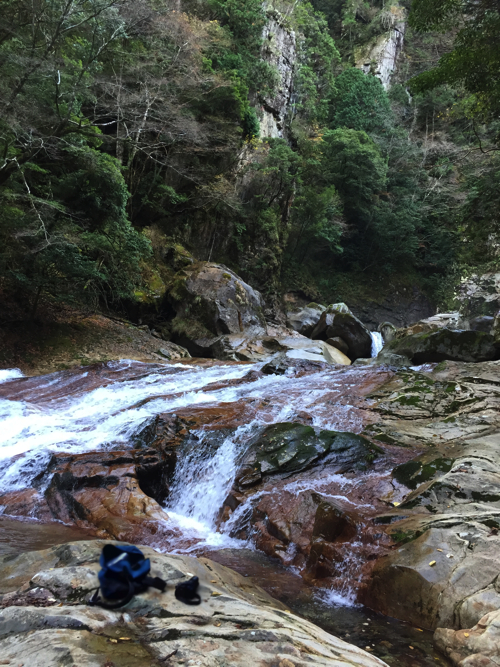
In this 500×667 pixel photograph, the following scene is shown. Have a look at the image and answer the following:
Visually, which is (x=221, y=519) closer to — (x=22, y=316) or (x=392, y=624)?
(x=392, y=624)

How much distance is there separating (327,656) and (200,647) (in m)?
0.62

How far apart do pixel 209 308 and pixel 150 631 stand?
1472 cm

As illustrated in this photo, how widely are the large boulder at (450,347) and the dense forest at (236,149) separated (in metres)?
2.15

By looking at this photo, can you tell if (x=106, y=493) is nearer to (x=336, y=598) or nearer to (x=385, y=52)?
(x=336, y=598)

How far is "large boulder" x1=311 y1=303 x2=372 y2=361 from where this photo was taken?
19000mm

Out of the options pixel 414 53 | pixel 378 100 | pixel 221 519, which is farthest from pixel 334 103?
pixel 221 519

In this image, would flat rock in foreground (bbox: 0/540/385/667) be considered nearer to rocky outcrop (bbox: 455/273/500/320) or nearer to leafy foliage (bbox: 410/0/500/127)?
leafy foliage (bbox: 410/0/500/127)

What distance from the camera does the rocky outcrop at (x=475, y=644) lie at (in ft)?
7.73

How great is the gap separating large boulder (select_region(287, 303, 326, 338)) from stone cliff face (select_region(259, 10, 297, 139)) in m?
11.1

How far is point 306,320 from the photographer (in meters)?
22.4

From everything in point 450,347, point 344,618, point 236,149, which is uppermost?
point 236,149

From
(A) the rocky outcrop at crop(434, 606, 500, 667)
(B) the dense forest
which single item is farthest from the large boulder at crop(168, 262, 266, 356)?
(A) the rocky outcrop at crop(434, 606, 500, 667)

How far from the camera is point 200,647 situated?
5.72ft

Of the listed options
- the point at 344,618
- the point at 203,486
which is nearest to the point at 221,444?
the point at 203,486
